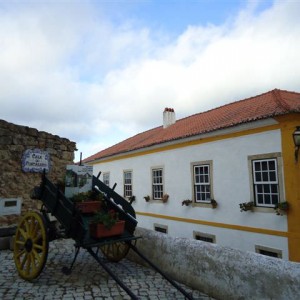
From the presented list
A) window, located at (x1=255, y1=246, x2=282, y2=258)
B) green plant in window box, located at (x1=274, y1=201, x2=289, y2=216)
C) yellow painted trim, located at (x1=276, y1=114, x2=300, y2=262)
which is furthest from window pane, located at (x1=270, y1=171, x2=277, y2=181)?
window, located at (x1=255, y1=246, x2=282, y2=258)

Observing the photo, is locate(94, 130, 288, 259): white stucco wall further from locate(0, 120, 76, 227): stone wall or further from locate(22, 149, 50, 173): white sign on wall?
locate(22, 149, 50, 173): white sign on wall

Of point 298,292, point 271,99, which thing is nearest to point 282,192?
point 271,99

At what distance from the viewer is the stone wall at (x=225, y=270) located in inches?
126

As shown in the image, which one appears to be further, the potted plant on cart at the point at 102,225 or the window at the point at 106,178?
the window at the point at 106,178

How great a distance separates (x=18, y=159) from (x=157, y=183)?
743 centimetres

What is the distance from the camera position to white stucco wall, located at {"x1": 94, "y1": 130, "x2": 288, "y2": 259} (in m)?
8.61

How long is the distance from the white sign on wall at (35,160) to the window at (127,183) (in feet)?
26.6

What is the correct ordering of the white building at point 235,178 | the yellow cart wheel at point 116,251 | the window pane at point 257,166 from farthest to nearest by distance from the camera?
the window pane at point 257,166 → the white building at point 235,178 → the yellow cart wheel at point 116,251

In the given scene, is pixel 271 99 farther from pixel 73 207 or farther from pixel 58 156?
pixel 73 207

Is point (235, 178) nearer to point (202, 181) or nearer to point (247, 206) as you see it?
point (247, 206)

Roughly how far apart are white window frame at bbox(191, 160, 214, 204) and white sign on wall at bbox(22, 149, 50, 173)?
571 cm

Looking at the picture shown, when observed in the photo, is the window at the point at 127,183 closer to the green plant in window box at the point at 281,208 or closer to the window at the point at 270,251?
the window at the point at 270,251

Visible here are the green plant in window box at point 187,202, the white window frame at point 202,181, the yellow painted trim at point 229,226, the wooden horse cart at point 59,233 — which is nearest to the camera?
the wooden horse cart at point 59,233

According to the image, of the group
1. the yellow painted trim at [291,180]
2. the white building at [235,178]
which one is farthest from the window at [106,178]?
the yellow painted trim at [291,180]
